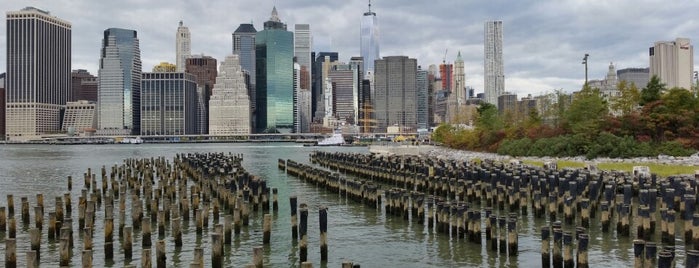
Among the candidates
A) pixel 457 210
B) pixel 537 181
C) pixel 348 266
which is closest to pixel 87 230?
pixel 348 266

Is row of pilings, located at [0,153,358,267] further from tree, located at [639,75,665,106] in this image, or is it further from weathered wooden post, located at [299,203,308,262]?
tree, located at [639,75,665,106]

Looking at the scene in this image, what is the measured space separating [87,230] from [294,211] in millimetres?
8723

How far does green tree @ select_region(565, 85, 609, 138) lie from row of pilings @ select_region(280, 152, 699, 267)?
1562 cm

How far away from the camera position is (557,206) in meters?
34.8

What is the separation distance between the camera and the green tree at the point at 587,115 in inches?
2562

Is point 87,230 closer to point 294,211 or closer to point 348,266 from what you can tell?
point 294,211

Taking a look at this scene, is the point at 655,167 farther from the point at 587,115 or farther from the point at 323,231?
the point at 323,231

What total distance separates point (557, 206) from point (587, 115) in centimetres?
3992

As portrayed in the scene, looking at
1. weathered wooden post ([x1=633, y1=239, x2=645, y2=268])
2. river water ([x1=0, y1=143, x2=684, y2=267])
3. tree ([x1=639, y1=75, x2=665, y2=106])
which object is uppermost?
tree ([x1=639, y1=75, x2=665, y2=106])

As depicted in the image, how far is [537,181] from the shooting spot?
1565 inches

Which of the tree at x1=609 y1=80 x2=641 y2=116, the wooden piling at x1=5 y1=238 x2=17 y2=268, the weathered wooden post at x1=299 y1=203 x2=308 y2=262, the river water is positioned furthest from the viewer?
the tree at x1=609 y1=80 x2=641 y2=116

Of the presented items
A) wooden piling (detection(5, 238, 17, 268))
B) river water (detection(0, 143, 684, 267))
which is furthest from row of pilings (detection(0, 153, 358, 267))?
river water (detection(0, 143, 684, 267))

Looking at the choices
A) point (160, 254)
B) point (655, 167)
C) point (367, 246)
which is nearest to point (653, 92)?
point (655, 167)

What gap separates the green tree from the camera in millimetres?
65062
